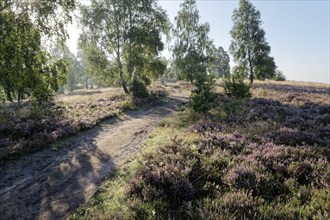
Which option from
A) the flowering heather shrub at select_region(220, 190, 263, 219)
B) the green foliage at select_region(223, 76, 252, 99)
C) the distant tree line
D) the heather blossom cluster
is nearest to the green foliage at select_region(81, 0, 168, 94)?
the distant tree line

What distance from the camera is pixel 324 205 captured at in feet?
21.1

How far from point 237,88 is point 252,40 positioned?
92.0 ft

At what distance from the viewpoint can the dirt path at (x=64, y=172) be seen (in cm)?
821

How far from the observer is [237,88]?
85.9 feet

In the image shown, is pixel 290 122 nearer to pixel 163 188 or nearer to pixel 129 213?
pixel 163 188

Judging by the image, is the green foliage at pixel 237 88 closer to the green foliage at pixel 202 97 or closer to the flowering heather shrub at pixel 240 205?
the green foliage at pixel 202 97

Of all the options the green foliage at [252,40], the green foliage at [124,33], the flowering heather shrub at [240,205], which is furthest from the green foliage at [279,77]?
the flowering heather shrub at [240,205]

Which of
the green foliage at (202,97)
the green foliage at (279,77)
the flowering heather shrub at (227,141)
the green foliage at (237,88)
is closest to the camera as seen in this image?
the flowering heather shrub at (227,141)

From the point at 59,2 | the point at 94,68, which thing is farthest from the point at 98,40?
the point at 59,2

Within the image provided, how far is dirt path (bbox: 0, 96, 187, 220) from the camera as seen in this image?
8211 mm

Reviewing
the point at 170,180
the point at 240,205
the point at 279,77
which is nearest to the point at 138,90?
the point at 170,180

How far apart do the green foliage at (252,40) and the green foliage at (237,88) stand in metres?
25.4

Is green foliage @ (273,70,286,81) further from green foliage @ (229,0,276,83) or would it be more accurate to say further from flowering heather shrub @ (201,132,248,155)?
flowering heather shrub @ (201,132,248,155)

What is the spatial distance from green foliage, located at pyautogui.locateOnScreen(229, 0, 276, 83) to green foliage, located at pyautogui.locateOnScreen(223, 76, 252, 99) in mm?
25374
